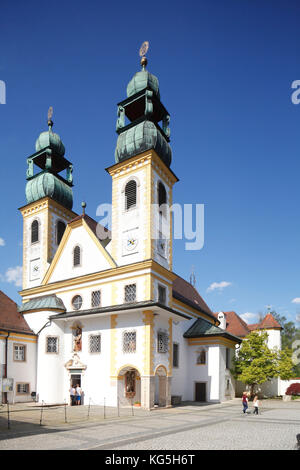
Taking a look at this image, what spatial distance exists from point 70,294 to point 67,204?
11052 millimetres

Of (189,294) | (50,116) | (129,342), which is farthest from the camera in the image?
(189,294)

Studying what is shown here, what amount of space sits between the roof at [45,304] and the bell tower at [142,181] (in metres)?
6.34

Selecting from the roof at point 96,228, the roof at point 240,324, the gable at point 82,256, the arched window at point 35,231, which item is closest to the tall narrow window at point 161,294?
the gable at point 82,256

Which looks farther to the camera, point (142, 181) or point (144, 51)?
point (144, 51)

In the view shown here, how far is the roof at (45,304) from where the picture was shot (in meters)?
31.6

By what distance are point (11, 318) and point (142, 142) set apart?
16845 millimetres

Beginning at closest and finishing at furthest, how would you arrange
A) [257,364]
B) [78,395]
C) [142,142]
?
[78,395]
[142,142]
[257,364]

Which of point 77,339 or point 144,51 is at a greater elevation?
point 144,51

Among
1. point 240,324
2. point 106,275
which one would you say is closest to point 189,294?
point 240,324

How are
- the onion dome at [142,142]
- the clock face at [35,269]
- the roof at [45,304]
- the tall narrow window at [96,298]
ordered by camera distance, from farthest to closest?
the clock face at [35,269] → the roof at [45,304] → the onion dome at [142,142] → the tall narrow window at [96,298]

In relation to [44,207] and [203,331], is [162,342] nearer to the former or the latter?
[203,331]

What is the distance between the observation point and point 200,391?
34188mm

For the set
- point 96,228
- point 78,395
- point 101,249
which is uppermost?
point 96,228

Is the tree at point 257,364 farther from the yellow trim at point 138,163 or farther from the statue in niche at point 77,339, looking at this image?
the yellow trim at point 138,163
